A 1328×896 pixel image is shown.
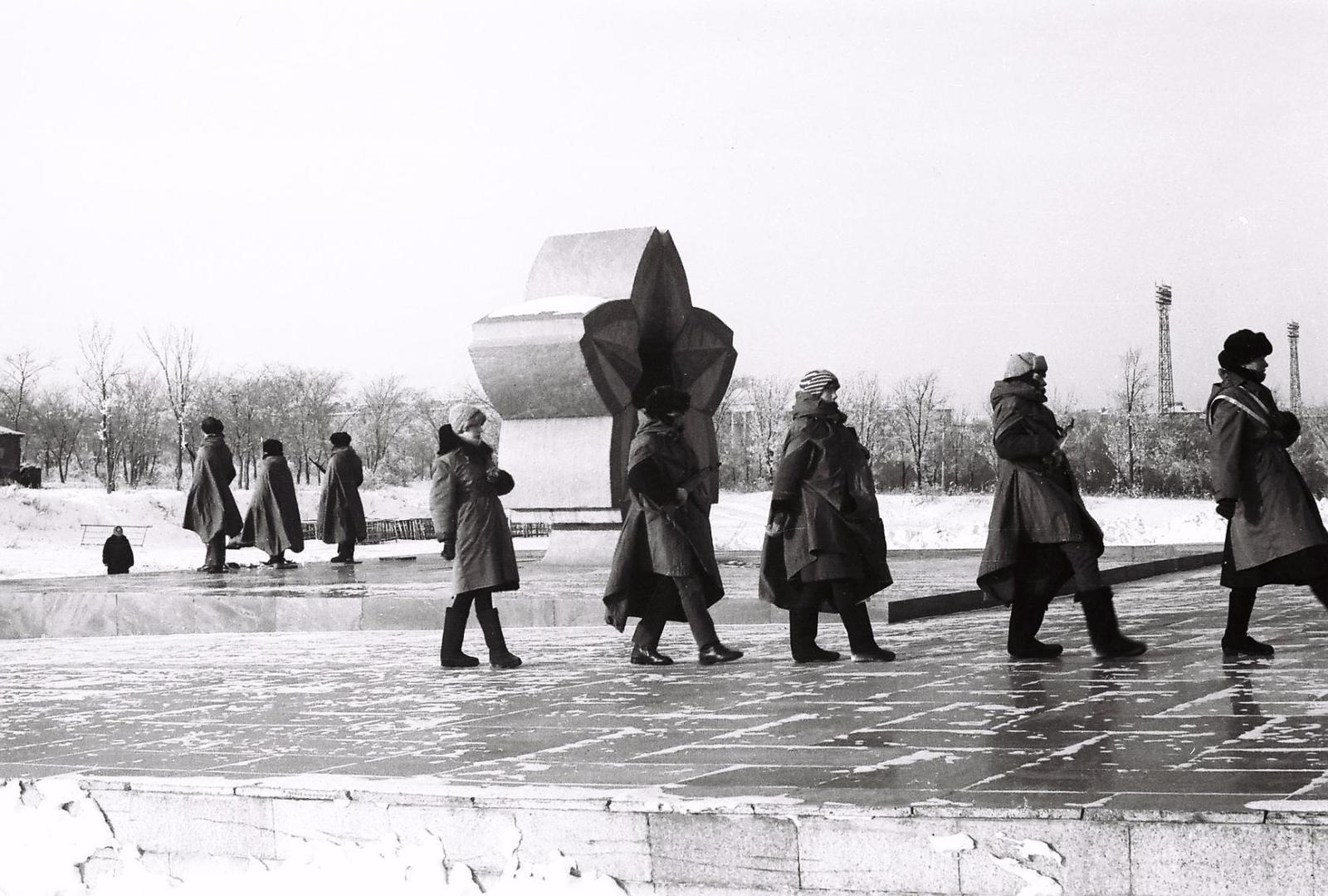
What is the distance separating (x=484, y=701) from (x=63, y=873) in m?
2.47

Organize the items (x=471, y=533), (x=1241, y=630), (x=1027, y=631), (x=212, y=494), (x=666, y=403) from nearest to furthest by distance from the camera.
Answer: (x=1241, y=630), (x=1027, y=631), (x=666, y=403), (x=471, y=533), (x=212, y=494)

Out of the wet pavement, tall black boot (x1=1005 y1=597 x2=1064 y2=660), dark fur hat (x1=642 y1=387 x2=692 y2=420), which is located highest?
dark fur hat (x1=642 y1=387 x2=692 y2=420)

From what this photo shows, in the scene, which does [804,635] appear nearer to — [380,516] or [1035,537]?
[1035,537]

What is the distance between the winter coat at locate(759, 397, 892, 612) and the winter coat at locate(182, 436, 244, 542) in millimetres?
9930

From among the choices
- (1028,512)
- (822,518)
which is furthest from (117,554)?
(1028,512)

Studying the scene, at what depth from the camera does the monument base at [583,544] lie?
16188 mm

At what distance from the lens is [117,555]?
18.4m

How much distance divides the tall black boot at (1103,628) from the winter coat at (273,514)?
11.6 m

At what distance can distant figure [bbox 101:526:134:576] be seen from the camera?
59.7 ft

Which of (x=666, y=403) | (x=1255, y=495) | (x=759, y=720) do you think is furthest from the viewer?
(x=666, y=403)

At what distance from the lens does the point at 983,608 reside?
1171 centimetres

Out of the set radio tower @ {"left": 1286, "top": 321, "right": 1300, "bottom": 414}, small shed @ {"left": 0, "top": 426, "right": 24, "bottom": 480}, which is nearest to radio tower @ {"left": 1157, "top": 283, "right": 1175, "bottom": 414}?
radio tower @ {"left": 1286, "top": 321, "right": 1300, "bottom": 414}

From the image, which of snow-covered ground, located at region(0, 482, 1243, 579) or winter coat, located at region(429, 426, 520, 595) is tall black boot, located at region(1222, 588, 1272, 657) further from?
snow-covered ground, located at region(0, 482, 1243, 579)

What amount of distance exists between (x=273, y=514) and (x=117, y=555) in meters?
2.35
